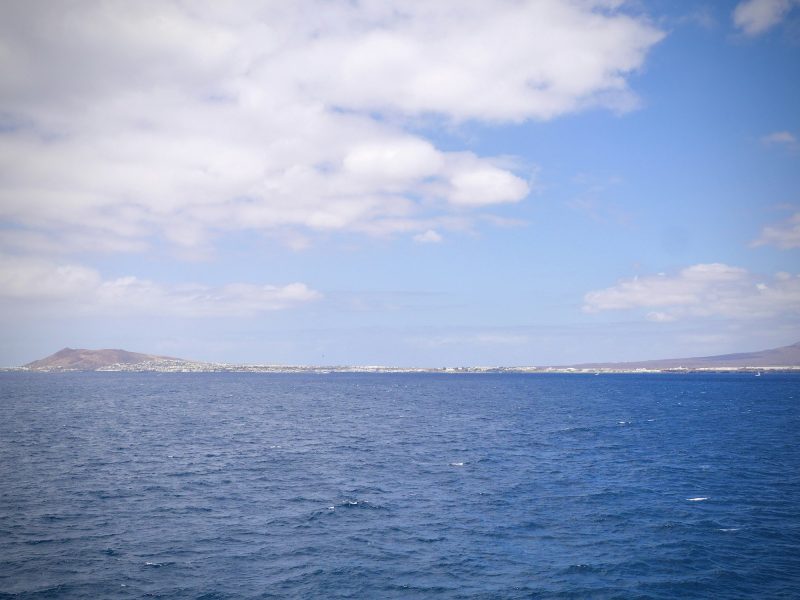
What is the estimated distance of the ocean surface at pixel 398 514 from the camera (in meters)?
40.2

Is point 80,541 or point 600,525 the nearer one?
point 80,541

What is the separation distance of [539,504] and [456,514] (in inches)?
392

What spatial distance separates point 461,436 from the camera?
10675 centimetres

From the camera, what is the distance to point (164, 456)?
84.6 m

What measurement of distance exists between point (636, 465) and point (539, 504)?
28.1 metres

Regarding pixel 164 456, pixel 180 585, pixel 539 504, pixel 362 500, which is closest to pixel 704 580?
pixel 539 504

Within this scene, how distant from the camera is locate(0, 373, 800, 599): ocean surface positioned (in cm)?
4019

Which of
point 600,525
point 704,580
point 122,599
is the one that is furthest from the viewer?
point 600,525

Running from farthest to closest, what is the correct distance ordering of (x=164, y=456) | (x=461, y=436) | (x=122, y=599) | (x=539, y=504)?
Result: 1. (x=461, y=436)
2. (x=164, y=456)
3. (x=539, y=504)
4. (x=122, y=599)

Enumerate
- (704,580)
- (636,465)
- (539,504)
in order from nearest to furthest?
1. (704,580)
2. (539,504)
3. (636,465)

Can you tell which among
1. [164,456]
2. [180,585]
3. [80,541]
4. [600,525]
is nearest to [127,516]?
[80,541]

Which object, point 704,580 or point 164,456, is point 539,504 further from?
point 164,456

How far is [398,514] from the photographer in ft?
182

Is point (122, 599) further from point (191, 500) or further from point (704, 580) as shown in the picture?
point (704, 580)
